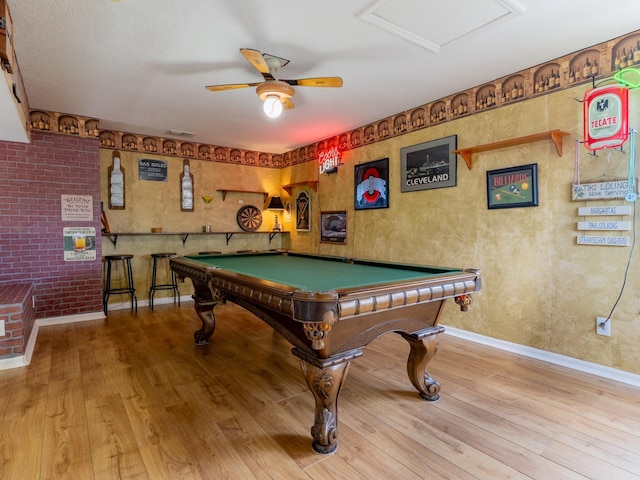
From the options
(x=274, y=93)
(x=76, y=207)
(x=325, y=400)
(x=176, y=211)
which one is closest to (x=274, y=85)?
(x=274, y=93)

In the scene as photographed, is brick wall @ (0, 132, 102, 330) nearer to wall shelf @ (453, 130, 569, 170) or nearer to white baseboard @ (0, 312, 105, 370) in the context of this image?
white baseboard @ (0, 312, 105, 370)

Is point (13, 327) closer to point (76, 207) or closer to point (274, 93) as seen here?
point (76, 207)

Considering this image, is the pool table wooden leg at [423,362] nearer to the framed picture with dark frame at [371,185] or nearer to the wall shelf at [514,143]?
the wall shelf at [514,143]

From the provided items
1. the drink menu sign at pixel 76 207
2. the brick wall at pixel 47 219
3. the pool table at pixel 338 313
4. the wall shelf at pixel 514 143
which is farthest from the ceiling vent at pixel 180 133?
the wall shelf at pixel 514 143

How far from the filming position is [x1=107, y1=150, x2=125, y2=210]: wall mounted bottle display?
4.87 meters

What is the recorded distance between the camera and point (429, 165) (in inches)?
153

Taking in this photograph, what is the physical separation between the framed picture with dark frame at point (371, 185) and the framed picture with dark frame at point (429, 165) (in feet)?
0.91

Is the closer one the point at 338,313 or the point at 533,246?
the point at 338,313

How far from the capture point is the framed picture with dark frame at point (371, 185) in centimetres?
444

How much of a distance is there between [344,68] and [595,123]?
6.75ft

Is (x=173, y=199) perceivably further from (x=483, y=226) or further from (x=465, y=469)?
(x=465, y=469)

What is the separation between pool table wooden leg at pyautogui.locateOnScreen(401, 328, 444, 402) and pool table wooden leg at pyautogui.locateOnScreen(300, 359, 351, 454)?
2.21ft

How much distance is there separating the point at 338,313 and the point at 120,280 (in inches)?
180

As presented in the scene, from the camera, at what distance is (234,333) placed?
3811mm
